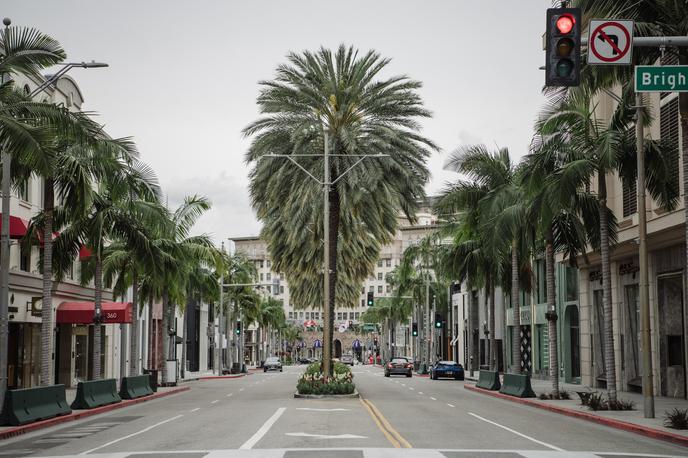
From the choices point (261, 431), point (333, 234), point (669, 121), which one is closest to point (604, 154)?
point (669, 121)

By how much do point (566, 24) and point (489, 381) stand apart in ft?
103

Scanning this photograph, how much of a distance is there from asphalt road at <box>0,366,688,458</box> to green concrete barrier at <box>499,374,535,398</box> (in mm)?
5448

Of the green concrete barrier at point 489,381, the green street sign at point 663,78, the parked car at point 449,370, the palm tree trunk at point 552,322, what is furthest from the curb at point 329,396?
the parked car at point 449,370

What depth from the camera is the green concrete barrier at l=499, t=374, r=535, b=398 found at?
34.8 meters

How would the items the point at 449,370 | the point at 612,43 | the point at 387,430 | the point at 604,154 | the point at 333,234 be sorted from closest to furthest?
the point at 612,43 → the point at 387,430 → the point at 604,154 → the point at 333,234 → the point at 449,370

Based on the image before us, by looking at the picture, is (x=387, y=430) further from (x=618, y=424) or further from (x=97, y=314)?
(x=97, y=314)

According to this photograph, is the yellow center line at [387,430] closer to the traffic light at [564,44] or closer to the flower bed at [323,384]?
the flower bed at [323,384]

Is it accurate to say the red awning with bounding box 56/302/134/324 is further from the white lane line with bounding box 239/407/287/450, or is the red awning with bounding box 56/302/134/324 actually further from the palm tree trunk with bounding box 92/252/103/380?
the white lane line with bounding box 239/407/287/450

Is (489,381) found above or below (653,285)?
below

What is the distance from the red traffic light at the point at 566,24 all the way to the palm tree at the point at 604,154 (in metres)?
10.4

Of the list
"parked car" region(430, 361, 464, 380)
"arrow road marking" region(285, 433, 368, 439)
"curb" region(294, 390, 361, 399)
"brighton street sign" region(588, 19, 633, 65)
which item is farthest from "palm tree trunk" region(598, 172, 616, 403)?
"parked car" region(430, 361, 464, 380)

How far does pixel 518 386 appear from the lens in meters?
35.8

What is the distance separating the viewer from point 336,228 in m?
38.5

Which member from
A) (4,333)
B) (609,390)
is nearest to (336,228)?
(609,390)
